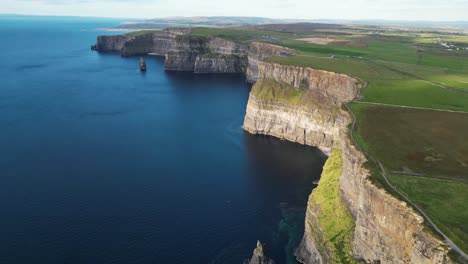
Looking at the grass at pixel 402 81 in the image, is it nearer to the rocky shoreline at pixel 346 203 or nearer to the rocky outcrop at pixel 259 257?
the rocky shoreline at pixel 346 203

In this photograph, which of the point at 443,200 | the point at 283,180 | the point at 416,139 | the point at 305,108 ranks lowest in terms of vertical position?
the point at 283,180

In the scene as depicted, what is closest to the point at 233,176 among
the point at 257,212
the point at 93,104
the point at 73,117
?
the point at 257,212

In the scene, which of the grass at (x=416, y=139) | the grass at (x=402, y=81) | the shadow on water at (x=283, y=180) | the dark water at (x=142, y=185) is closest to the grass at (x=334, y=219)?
the shadow on water at (x=283, y=180)

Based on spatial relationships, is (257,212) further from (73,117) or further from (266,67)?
(73,117)

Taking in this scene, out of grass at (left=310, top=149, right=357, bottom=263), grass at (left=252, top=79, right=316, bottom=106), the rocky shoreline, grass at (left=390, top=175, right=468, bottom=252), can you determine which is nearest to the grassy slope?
grass at (left=390, top=175, right=468, bottom=252)

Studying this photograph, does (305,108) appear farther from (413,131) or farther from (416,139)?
(416,139)

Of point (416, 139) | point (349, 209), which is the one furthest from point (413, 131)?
point (349, 209)
